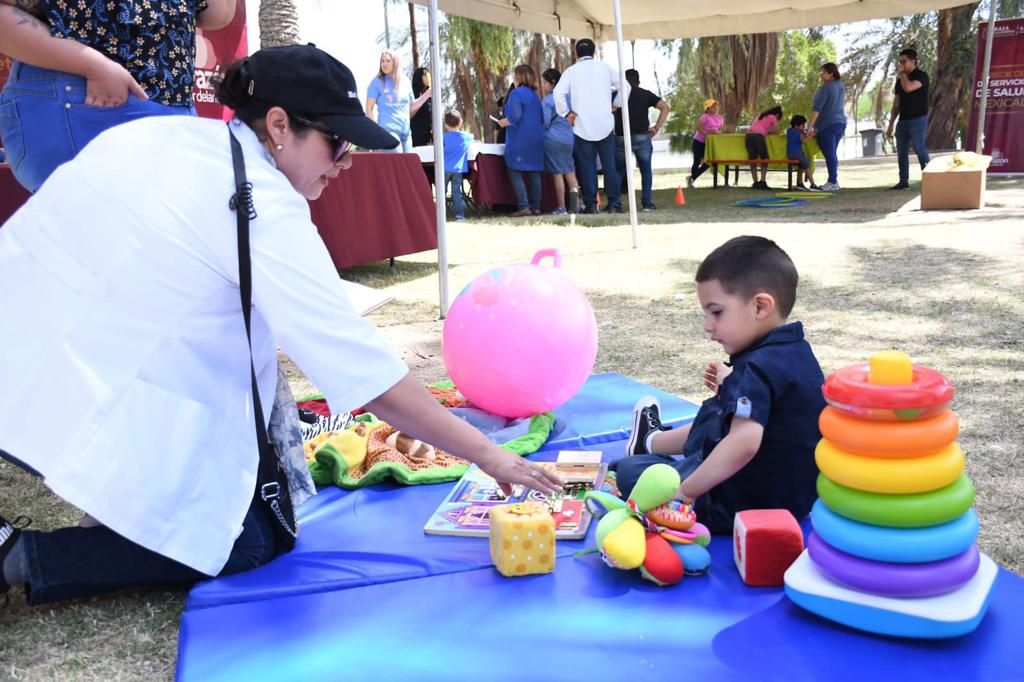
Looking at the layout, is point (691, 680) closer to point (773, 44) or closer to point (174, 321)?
point (174, 321)

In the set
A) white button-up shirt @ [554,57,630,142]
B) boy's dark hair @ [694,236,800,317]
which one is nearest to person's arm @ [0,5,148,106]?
boy's dark hair @ [694,236,800,317]

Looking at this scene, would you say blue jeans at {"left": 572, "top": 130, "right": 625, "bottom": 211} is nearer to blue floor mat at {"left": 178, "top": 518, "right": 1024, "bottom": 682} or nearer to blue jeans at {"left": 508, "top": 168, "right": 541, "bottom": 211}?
blue jeans at {"left": 508, "top": 168, "right": 541, "bottom": 211}

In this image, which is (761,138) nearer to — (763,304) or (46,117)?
(763,304)

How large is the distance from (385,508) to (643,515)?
33.7 inches

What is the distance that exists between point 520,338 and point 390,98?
735 cm

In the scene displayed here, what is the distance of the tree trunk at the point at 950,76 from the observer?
2069cm

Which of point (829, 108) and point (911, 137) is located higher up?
point (829, 108)

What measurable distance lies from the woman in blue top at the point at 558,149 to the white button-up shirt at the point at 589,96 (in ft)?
1.13

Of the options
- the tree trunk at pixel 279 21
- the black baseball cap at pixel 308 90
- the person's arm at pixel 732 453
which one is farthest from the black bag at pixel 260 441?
the tree trunk at pixel 279 21

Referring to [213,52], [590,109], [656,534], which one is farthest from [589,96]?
[656,534]

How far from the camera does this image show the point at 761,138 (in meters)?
15.8

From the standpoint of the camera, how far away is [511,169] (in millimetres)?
12188

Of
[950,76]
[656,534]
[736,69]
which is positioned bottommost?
[656,534]

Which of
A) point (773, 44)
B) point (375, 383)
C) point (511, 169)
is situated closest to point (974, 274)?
point (375, 383)
